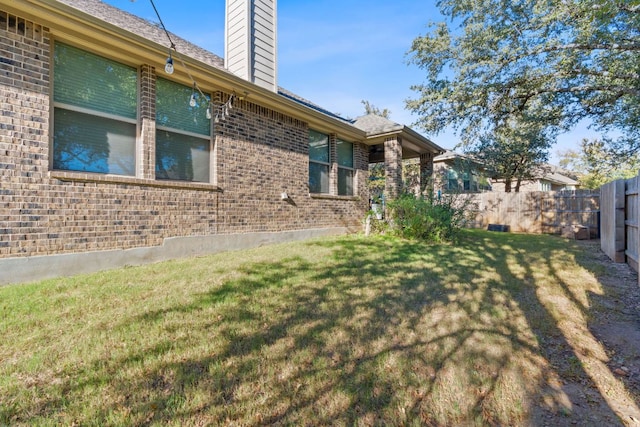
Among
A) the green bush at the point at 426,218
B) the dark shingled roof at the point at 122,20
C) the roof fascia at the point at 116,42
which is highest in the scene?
the dark shingled roof at the point at 122,20

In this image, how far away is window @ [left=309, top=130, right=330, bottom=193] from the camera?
27.1ft

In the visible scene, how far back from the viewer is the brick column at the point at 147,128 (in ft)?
15.8

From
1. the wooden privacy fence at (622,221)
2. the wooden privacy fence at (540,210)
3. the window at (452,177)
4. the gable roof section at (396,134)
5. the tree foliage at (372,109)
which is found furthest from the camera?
the tree foliage at (372,109)

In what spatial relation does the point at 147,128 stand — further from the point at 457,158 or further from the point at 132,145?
the point at 457,158

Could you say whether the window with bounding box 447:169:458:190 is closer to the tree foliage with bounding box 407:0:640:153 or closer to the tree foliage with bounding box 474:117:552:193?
the tree foliage with bounding box 474:117:552:193

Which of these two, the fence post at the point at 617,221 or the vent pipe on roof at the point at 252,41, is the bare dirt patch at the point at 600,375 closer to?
the fence post at the point at 617,221

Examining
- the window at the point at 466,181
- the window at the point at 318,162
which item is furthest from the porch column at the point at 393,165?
the window at the point at 466,181

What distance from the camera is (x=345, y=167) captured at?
932 centimetres

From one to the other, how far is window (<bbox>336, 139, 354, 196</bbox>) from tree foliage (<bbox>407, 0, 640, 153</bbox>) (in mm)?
2935

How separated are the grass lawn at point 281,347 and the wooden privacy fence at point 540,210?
320 inches

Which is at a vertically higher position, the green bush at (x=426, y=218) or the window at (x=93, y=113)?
the window at (x=93, y=113)

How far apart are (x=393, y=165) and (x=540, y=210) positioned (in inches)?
304

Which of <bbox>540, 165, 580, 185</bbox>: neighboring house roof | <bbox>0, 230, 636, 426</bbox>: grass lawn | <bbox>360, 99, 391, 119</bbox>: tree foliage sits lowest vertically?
<bbox>0, 230, 636, 426</bbox>: grass lawn

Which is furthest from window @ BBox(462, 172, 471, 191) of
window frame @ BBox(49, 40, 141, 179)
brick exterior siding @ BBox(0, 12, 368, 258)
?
window frame @ BBox(49, 40, 141, 179)
